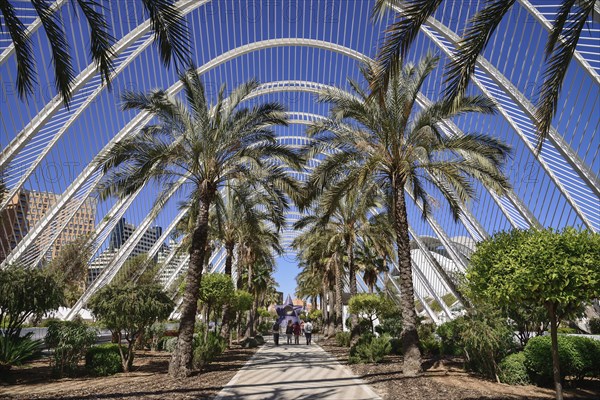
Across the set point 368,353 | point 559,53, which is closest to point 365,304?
point 368,353

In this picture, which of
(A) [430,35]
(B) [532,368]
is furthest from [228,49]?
(B) [532,368]

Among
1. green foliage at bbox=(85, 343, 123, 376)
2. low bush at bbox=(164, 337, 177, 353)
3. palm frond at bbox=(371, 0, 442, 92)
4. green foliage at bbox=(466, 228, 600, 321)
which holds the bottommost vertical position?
green foliage at bbox=(85, 343, 123, 376)

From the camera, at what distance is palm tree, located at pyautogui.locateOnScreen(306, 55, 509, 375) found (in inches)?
496

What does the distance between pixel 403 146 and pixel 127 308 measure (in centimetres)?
923

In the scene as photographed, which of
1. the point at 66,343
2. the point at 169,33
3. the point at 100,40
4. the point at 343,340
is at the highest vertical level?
the point at 100,40

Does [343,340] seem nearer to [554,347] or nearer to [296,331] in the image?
[296,331]

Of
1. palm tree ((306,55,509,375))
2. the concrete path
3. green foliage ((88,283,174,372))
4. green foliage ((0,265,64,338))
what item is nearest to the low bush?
green foliage ((88,283,174,372))

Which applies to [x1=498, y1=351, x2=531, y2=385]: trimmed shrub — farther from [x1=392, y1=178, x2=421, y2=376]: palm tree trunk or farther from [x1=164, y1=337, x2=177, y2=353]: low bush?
[x1=164, y1=337, x2=177, y2=353]: low bush

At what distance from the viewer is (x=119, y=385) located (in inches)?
381

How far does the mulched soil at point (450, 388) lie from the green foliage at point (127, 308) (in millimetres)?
6010

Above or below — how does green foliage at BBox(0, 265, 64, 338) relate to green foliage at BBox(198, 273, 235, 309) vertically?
below

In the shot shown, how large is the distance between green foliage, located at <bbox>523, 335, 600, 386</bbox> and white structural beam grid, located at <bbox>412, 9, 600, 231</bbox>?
7286 millimetres

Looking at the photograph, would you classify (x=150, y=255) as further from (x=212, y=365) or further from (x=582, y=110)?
(x=582, y=110)

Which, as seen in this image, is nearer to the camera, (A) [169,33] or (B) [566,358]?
(A) [169,33]
